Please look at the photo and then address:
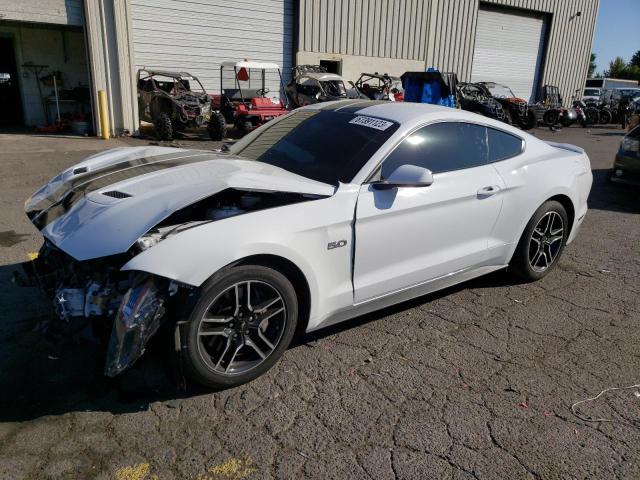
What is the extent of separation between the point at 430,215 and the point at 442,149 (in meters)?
0.56

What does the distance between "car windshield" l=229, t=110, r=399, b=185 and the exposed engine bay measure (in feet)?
1.46

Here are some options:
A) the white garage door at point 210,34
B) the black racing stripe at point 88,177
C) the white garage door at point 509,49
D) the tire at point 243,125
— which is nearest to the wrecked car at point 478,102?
the white garage door at point 509,49

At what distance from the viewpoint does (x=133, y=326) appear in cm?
247

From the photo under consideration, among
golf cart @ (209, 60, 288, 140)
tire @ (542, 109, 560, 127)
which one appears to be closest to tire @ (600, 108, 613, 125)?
tire @ (542, 109, 560, 127)

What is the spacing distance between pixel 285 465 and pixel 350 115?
8.13 ft

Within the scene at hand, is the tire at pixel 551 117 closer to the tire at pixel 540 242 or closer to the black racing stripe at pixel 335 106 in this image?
the tire at pixel 540 242

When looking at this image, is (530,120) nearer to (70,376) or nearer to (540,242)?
(540,242)

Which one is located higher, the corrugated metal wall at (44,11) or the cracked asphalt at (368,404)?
the corrugated metal wall at (44,11)

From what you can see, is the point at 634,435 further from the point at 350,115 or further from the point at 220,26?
the point at 220,26

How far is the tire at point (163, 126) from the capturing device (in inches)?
483

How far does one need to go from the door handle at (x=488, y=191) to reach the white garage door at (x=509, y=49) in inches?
834

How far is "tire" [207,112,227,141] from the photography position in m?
12.6

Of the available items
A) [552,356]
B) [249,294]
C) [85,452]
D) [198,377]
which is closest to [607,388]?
[552,356]

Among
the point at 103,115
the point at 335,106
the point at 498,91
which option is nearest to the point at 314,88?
the point at 103,115
